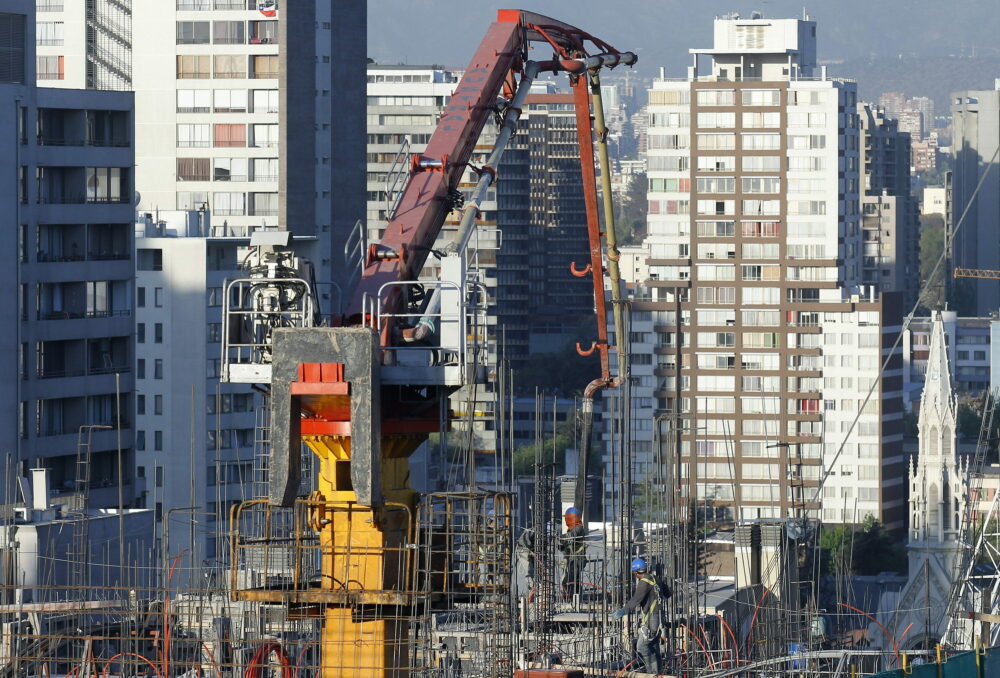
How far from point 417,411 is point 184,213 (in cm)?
5709

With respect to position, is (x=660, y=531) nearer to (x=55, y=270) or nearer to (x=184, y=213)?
(x=55, y=270)

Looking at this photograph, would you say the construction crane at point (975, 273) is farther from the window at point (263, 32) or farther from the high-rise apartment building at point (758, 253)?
the window at point (263, 32)

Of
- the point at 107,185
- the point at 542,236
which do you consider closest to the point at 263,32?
the point at 107,185

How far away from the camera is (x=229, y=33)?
8400 cm

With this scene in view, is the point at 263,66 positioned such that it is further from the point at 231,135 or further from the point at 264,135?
the point at 231,135

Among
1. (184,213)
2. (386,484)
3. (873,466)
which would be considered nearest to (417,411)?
(386,484)

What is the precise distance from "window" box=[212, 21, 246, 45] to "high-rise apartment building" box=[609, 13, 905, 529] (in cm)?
4350

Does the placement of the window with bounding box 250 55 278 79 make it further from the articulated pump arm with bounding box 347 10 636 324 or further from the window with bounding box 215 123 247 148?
the articulated pump arm with bounding box 347 10 636 324

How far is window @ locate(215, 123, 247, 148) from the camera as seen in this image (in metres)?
84.6

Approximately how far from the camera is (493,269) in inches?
5994

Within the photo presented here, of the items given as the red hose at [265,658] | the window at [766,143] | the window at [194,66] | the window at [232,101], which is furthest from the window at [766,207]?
the red hose at [265,658]

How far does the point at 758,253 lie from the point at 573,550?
92.0 m

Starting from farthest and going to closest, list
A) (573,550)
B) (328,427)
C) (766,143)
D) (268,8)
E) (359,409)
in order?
1. (766,143)
2. (268,8)
3. (573,550)
4. (328,427)
5. (359,409)

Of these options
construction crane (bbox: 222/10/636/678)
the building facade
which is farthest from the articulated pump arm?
the building facade
